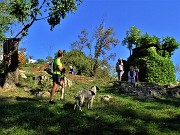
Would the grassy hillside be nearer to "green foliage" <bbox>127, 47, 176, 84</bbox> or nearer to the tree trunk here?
the tree trunk

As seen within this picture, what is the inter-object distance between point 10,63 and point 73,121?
12.4 meters

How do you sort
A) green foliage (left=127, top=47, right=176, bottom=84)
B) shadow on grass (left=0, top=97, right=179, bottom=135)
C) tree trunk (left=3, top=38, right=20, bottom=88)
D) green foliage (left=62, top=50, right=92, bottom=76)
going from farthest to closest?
1. green foliage (left=62, top=50, right=92, bottom=76)
2. green foliage (left=127, top=47, right=176, bottom=84)
3. tree trunk (left=3, top=38, right=20, bottom=88)
4. shadow on grass (left=0, top=97, right=179, bottom=135)

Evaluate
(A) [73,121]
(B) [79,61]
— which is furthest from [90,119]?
(B) [79,61]

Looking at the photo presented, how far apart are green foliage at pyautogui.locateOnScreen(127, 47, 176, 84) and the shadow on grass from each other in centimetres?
1784

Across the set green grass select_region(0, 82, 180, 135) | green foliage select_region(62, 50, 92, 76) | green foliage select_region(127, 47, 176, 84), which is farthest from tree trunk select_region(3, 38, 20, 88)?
green foliage select_region(62, 50, 92, 76)

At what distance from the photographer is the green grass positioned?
14.5m

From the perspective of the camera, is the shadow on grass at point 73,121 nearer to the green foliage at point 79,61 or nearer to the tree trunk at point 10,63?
the tree trunk at point 10,63

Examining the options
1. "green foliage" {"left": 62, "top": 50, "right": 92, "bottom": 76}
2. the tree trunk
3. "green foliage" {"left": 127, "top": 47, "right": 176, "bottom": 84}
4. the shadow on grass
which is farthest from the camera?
"green foliage" {"left": 62, "top": 50, "right": 92, "bottom": 76}

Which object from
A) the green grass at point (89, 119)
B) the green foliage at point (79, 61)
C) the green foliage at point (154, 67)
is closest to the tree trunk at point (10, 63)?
the green grass at point (89, 119)

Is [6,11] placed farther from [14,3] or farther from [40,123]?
[40,123]

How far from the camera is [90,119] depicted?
1611 cm

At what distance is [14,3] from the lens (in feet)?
80.5

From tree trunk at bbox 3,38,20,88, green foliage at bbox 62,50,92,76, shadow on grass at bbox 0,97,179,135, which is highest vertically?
green foliage at bbox 62,50,92,76

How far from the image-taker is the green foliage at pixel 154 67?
36.3 m
